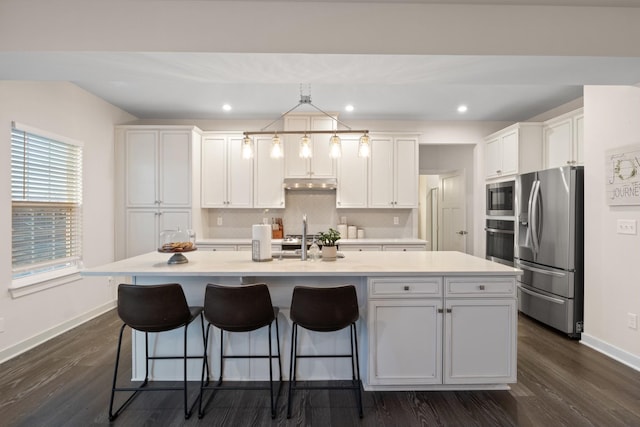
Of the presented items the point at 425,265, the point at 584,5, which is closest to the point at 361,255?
the point at 425,265

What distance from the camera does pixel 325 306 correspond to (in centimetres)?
204

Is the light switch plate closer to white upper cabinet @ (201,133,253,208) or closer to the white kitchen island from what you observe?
the white kitchen island

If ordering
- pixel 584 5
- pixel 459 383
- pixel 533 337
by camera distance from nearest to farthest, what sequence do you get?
pixel 584 5 < pixel 459 383 < pixel 533 337

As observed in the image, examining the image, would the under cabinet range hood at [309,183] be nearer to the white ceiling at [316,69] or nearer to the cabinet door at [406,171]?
the cabinet door at [406,171]

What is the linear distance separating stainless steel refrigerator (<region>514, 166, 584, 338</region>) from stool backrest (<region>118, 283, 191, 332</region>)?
369 centimetres

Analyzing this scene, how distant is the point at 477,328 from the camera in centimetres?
230

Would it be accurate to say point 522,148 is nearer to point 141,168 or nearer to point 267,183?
point 267,183

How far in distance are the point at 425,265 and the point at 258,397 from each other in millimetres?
1530

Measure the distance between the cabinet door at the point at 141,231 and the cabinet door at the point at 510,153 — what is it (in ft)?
16.2

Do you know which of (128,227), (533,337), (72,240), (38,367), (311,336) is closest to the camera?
(311,336)

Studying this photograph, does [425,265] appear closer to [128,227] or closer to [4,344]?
[4,344]

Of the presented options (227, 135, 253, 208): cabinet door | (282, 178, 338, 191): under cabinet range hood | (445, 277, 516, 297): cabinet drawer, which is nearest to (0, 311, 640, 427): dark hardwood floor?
(445, 277, 516, 297): cabinet drawer

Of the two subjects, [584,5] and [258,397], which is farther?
[258,397]

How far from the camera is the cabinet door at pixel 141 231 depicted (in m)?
4.56
